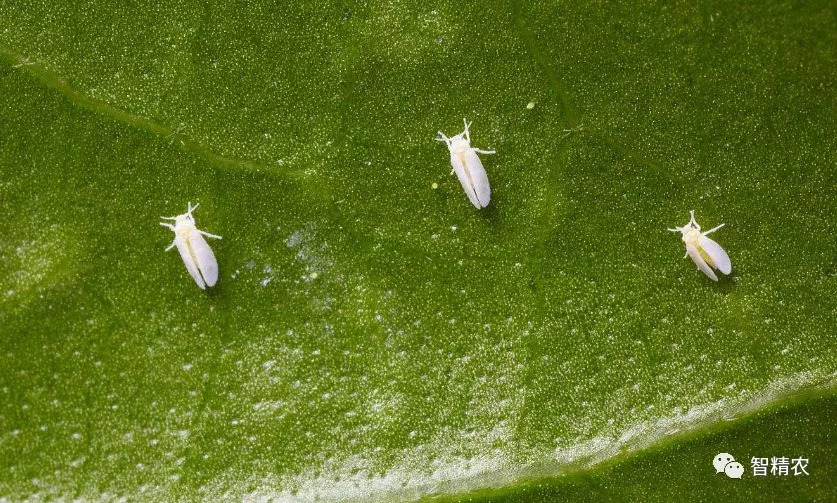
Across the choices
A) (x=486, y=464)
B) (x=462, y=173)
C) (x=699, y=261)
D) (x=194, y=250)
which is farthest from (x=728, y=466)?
(x=194, y=250)

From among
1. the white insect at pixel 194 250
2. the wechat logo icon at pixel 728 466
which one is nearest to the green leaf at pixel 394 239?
the white insect at pixel 194 250

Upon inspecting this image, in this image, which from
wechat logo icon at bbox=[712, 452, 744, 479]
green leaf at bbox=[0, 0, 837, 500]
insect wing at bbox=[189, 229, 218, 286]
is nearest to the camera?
insect wing at bbox=[189, 229, 218, 286]

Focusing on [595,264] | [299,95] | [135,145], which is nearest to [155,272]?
[135,145]

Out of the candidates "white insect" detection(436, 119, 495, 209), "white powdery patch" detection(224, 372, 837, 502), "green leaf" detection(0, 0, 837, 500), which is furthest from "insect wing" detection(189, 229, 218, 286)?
"white insect" detection(436, 119, 495, 209)

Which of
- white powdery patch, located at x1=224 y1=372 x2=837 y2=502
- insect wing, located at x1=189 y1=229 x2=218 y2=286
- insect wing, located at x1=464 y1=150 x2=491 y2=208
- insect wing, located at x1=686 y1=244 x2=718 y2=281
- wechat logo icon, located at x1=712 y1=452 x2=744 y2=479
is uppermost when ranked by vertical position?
insect wing, located at x1=464 y1=150 x2=491 y2=208

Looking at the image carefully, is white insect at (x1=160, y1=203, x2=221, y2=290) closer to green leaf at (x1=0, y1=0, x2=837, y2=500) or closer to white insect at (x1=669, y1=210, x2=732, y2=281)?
green leaf at (x1=0, y1=0, x2=837, y2=500)

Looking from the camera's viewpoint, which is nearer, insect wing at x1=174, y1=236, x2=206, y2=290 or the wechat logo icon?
insect wing at x1=174, y1=236, x2=206, y2=290

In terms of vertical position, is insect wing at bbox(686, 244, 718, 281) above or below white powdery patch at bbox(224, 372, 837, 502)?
above

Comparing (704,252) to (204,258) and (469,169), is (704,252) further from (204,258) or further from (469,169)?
(204,258)
